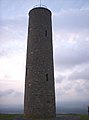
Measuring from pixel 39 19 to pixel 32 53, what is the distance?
3.40 metres

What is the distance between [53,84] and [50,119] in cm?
344

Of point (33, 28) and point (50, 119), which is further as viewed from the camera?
point (33, 28)

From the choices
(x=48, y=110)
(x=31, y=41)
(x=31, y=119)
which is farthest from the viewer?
(x=31, y=41)

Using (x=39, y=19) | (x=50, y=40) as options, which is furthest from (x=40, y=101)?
(x=39, y=19)

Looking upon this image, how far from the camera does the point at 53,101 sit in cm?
2012

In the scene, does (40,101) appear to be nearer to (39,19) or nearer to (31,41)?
(31,41)

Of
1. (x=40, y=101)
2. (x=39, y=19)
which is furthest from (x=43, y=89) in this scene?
(x=39, y=19)

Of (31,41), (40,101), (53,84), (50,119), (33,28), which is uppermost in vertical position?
(33,28)

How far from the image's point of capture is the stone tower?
1942 centimetres

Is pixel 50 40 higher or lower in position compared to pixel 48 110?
higher

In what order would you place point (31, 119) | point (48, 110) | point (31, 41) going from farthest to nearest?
1. point (31, 41)
2. point (48, 110)
3. point (31, 119)

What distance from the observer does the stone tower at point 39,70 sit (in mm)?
19422

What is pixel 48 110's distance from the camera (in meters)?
19.5

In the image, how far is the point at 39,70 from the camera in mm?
19844
